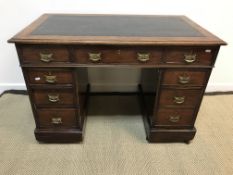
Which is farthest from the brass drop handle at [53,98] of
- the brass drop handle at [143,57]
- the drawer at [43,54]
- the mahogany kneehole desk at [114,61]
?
the brass drop handle at [143,57]

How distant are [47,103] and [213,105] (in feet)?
4.87

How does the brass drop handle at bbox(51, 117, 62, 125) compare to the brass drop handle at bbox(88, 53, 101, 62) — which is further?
the brass drop handle at bbox(51, 117, 62, 125)

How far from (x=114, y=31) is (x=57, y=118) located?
68 cm

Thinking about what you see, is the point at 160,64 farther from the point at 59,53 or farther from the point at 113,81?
the point at 113,81

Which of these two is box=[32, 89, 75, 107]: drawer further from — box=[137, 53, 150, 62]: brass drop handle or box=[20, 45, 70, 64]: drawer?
box=[137, 53, 150, 62]: brass drop handle

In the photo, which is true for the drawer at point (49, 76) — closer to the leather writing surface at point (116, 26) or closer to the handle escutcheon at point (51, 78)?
the handle escutcheon at point (51, 78)

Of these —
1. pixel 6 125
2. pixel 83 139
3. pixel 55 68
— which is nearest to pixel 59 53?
pixel 55 68

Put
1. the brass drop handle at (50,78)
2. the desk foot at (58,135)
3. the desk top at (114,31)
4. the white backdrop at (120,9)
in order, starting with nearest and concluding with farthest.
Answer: the desk top at (114,31)
the brass drop handle at (50,78)
the desk foot at (58,135)
the white backdrop at (120,9)

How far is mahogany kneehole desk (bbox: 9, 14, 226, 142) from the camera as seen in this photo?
108cm

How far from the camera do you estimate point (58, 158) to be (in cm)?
135

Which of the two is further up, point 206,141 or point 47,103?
point 47,103

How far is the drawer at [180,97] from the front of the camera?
126 cm

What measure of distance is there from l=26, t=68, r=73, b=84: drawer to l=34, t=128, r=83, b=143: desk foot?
0.38 metres

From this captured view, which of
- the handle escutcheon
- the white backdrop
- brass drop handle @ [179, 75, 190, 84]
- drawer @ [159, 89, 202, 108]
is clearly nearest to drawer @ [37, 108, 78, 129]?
the handle escutcheon
